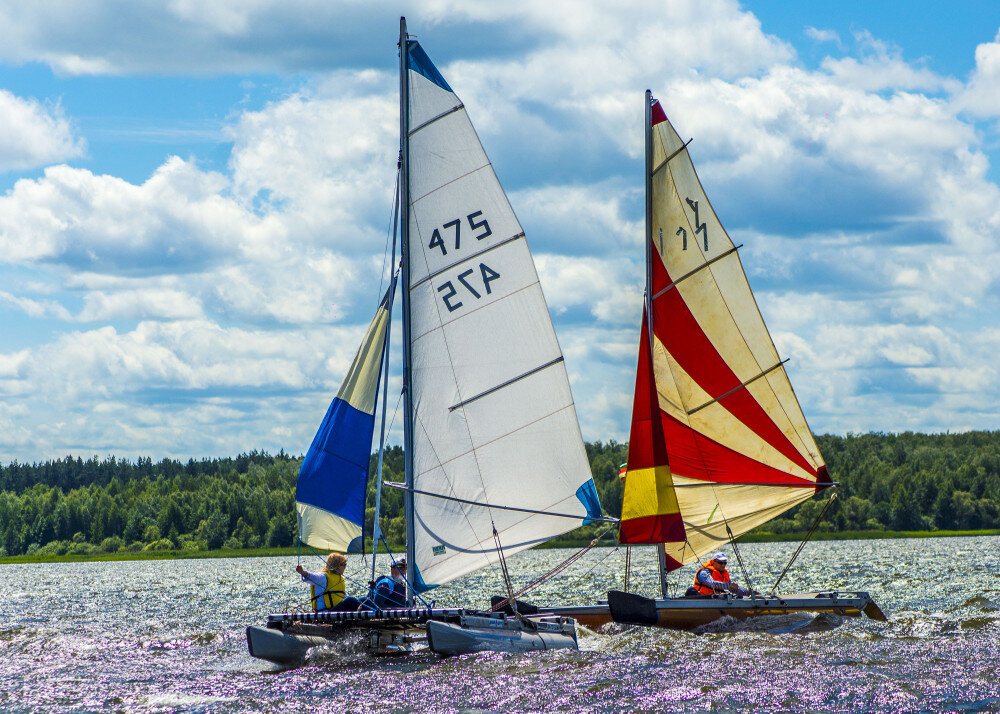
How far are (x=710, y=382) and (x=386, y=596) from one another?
977 cm

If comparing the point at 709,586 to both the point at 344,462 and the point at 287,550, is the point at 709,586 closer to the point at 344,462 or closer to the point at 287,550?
the point at 344,462

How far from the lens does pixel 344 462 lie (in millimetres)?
21844

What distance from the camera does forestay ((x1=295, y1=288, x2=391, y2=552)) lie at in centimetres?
2155

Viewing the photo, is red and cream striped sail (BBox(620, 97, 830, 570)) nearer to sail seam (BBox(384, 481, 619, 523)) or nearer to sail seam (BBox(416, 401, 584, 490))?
sail seam (BBox(416, 401, 584, 490))

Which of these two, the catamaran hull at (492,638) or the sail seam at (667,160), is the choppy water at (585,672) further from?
the sail seam at (667,160)

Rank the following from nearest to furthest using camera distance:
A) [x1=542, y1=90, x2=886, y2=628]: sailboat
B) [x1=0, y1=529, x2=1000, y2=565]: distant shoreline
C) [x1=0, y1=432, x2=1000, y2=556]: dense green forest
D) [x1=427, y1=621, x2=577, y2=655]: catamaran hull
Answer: [x1=427, y1=621, x2=577, y2=655]: catamaran hull < [x1=542, y1=90, x2=886, y2=628]: sailboat < [x1=0, y1=529, x2=1000, y2=565]: distant shoreline < [x1=0, y1=432, x2=1000, y2=556]: dense green forest

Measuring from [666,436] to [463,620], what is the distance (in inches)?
325

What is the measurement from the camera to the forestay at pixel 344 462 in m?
21.5

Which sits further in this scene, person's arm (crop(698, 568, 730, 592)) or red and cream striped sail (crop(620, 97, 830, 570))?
red and cream striped sail (crop(620, 97, 830, 570))

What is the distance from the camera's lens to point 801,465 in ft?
89.7

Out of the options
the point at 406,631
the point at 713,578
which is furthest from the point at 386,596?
the point at 713,578

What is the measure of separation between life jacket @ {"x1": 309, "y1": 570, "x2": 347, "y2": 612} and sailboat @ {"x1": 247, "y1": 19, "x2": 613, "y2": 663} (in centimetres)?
72

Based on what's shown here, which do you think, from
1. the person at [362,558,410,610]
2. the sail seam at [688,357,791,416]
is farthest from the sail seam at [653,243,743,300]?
the person at [362,558,410,610]

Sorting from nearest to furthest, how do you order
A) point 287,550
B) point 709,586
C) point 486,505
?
1. point 486,505
2. point 709,586
3. point 287,550
